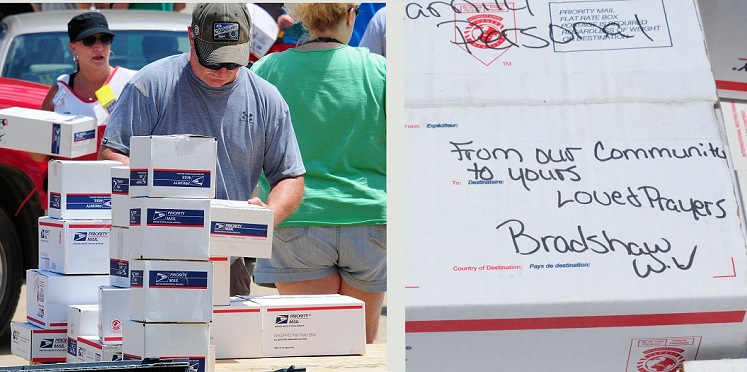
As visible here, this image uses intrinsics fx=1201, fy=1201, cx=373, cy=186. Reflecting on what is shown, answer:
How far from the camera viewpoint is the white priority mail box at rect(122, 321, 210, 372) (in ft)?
9.59

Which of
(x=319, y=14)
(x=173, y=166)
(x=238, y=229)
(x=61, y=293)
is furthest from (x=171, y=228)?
(x=319, y=14)

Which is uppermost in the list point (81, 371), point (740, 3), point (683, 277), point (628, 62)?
point (740, 3)

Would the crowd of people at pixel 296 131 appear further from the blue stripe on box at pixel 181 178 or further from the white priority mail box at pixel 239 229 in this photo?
the blue stripe on box at pixel 181 178

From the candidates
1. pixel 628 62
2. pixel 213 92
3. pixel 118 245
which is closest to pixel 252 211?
pixel 118 245

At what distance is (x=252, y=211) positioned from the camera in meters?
3.30

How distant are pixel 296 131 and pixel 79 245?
115 centimetres

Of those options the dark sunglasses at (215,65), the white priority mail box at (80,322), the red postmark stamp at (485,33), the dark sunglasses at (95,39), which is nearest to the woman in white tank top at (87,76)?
the dark sunglasses at (95,39)

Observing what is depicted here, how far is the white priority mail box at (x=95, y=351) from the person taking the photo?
3.09m

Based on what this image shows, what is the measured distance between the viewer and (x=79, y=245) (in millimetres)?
3410

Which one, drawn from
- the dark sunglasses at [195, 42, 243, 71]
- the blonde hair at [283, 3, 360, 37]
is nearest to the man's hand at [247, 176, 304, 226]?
the dark sunglasses at [195, 42, 243, 71]

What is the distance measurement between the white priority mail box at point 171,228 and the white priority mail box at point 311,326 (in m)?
0.55

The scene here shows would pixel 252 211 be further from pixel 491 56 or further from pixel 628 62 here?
pixel 628 62

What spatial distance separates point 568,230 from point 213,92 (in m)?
1.76

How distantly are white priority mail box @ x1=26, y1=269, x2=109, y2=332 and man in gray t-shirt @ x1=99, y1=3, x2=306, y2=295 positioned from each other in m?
0.55
